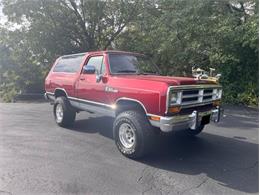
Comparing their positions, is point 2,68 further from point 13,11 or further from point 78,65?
point 78,65

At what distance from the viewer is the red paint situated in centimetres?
430

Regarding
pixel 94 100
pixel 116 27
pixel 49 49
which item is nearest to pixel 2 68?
pixel 49 49

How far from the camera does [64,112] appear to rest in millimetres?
6574

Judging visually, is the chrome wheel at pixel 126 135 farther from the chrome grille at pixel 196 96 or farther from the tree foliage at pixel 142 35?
the tree foliage at pixel 142 35

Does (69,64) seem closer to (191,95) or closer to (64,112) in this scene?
(64,112)

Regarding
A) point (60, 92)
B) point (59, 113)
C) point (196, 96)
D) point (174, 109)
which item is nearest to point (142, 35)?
point (60, 92)

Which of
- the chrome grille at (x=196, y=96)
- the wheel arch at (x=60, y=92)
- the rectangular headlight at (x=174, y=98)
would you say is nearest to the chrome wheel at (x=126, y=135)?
the rectangular headlight at (x=174, y=98)

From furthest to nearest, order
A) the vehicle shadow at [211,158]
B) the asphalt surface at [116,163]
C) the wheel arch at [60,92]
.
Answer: the wheel arch at [60,92] → the vehicle shadow at [211,158] → the asphalt surface at [116,163]

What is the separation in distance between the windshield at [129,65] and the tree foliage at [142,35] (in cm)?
477

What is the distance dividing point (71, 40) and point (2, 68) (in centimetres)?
424

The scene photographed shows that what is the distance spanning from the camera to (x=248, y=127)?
6965 millimetres

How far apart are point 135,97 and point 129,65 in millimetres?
1253

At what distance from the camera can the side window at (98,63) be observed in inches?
219

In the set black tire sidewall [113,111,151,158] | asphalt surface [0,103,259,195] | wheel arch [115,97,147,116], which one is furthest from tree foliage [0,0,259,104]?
black tire sidewall [113,111,151,158]
